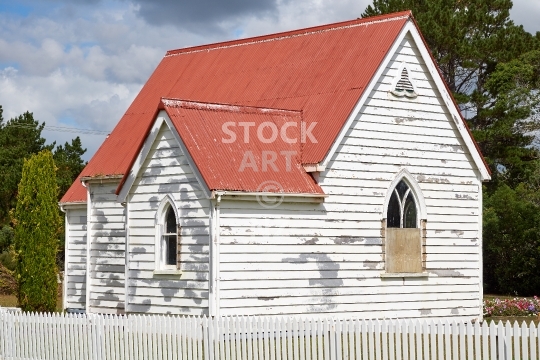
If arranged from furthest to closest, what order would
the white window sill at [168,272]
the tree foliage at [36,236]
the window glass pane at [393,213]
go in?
1. the tree foliage at [36,236]
2. the window glass pane at [393,213]
3. the white window sill at [168,272]

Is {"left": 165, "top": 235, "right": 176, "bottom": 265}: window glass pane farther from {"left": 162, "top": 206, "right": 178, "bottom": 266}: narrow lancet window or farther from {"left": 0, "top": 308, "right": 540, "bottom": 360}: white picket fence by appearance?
{"left": 0, "top": 308, "right": 540, "bottom": 360}: white picket fence

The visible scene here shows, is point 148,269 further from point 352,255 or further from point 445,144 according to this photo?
point 445,144

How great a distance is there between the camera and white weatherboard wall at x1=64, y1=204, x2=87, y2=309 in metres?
29.6

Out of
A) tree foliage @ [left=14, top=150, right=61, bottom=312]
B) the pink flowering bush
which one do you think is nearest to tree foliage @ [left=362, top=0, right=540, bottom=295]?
the pink flowering bush

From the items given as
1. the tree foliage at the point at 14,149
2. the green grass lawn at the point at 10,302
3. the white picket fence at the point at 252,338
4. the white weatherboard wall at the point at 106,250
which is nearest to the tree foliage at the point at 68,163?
the tree foliage at the point at 14,149

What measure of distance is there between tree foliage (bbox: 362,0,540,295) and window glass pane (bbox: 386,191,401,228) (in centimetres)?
2003

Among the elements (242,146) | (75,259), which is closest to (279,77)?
(242,146)

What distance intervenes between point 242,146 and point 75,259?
9211 millimetres

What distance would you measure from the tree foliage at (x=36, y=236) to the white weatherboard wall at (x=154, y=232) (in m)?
3.52

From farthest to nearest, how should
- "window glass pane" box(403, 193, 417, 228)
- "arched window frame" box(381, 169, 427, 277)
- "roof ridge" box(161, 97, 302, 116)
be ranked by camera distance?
"window glass pane" box(403, 193, 417, 228), "arched window frame" box(381, 169, 427, 277), "roof ridge" box(161, 97, 302, 116)

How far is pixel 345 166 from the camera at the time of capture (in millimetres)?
24000

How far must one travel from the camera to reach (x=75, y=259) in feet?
98.2

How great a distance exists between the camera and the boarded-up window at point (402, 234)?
24.7 meters

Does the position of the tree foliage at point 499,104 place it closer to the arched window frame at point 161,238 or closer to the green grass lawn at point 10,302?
the green grass lawn at point 10,302
